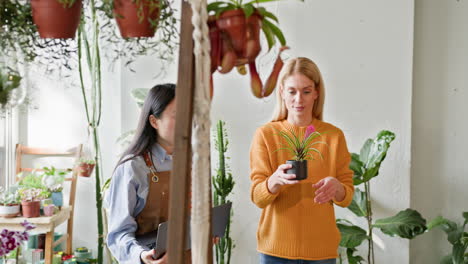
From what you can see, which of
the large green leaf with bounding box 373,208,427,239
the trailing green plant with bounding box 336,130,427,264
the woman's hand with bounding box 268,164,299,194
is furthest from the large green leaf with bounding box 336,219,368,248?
the woman's hand with bounding box 268,164,299,194

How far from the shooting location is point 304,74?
2266 mm

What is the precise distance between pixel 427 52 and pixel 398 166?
30.3 inches

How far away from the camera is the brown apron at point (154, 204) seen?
6.14 ft

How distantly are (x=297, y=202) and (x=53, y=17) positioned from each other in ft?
4.49

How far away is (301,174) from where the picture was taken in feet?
6.56

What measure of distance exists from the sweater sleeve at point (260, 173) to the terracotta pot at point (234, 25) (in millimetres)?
1133

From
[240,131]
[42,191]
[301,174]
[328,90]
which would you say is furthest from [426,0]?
[42,191]

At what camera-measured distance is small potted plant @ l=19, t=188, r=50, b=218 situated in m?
3.59

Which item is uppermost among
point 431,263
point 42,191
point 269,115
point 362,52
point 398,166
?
point 362,52

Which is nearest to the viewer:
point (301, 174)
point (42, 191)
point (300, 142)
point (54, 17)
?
point (54, 17)

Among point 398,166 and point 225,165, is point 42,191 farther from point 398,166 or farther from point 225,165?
point 398,166

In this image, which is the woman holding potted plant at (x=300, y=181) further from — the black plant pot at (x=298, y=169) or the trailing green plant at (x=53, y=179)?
the trailing green plant at (x=53, y=179)

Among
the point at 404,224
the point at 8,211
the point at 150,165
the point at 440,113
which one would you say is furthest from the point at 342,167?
the point at 8,211

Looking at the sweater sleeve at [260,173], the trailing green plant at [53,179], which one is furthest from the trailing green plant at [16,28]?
the trailing green plant at [53,179]
